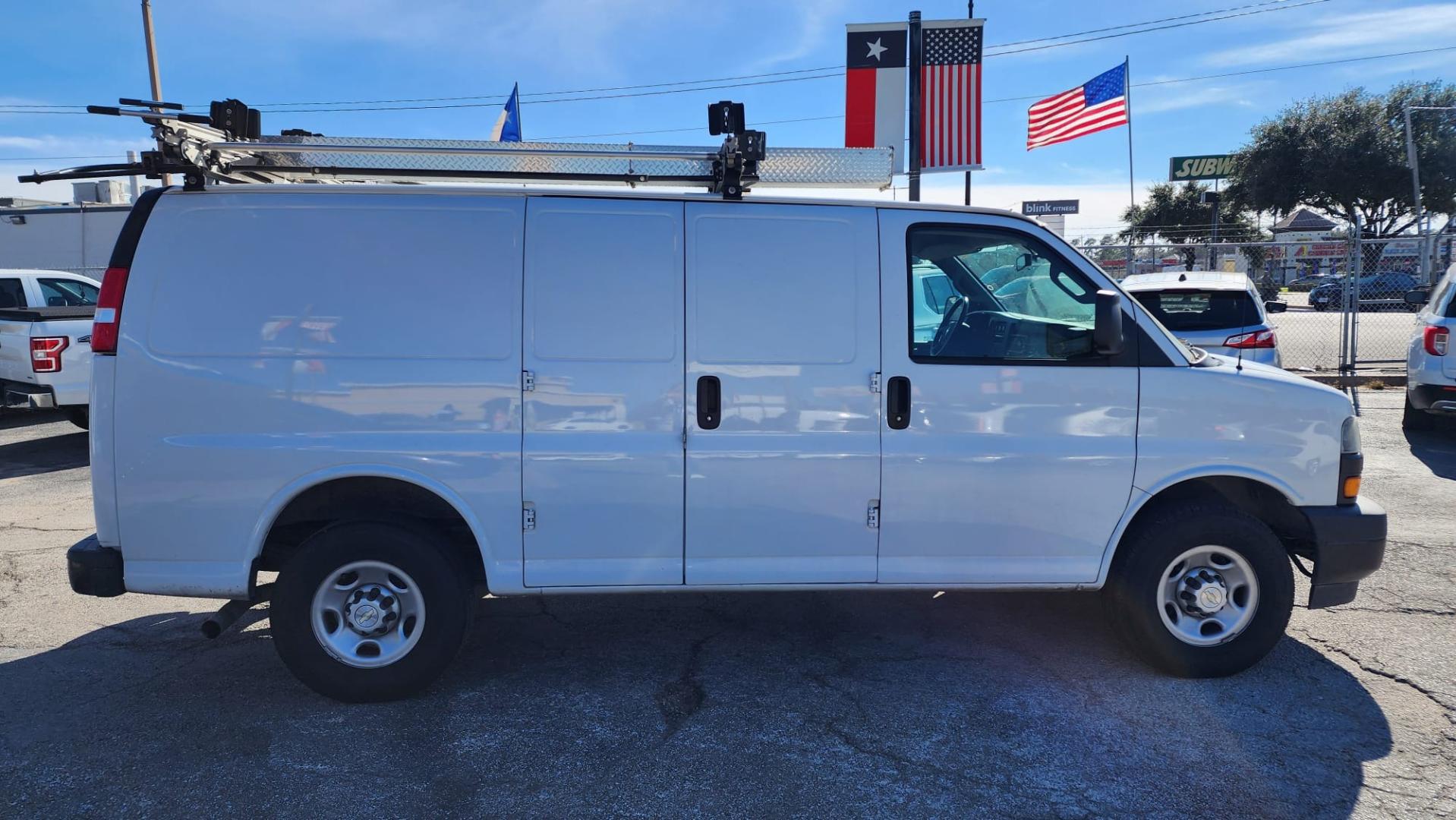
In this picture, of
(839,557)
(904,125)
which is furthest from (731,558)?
(904,125)

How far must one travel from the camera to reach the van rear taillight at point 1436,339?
945 cm

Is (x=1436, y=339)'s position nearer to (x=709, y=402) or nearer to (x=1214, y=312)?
(x=1214, y=312)

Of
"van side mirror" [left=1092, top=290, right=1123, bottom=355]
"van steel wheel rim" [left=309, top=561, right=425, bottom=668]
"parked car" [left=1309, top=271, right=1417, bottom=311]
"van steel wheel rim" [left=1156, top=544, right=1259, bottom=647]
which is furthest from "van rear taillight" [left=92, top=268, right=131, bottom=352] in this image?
"parked car" [left=1309, top=271, right=1417, bottom=311]

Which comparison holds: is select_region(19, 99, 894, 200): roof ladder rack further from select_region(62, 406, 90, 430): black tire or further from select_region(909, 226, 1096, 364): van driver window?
select_region(62, 406, 90, 430): black tire

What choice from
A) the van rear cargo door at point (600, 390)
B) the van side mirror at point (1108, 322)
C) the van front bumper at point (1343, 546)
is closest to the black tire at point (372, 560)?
the van rear cargo door at point (600, 390)

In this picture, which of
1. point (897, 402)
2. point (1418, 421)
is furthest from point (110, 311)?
point (1418, 421)

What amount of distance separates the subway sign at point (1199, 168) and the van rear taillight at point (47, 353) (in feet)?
184

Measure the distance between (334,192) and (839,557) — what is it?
2678 millimetres

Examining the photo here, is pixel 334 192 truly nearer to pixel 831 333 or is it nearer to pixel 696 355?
pixel 696 355

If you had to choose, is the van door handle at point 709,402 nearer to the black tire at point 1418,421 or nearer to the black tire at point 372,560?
the black tire at point 372,560

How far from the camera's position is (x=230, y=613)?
420 cm

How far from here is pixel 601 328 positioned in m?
4.07

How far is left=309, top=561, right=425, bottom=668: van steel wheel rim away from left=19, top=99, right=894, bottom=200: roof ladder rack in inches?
70.7

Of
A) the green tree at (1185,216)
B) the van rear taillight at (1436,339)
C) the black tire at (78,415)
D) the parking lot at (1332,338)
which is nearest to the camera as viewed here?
the van rear taillight at (1436,339)
